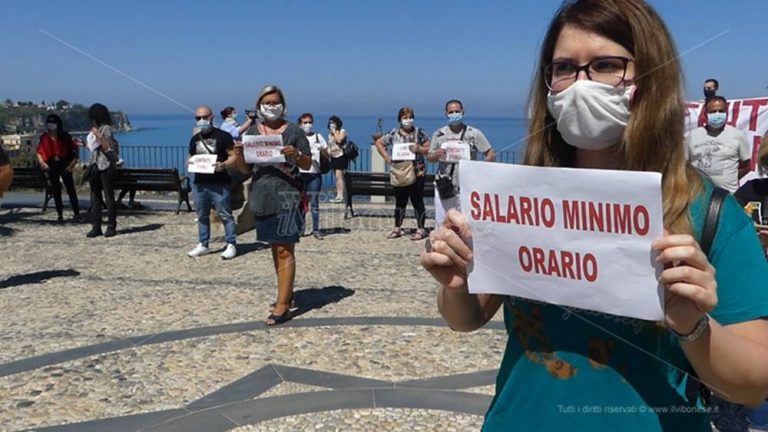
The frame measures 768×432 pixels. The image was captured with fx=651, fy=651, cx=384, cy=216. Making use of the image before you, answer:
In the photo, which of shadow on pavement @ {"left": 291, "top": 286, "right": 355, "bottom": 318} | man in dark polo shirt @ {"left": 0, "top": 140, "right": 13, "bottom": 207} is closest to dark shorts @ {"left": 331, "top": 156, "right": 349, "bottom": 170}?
shadow on pavement @ {"left": 291, "top": 286, "right": 355, "bottom": 318}

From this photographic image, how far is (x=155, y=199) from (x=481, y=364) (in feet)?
44.4

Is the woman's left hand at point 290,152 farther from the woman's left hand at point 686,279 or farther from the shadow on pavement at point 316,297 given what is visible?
the woman's left hand at point 686,279

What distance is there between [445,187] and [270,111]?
313 cm

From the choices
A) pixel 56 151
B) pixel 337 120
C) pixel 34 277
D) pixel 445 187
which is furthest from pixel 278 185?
pixel 337 120

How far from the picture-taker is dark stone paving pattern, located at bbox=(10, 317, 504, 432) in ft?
13.4

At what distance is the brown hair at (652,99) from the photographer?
4.45 feet

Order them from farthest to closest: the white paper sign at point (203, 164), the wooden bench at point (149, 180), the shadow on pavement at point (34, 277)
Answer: the wooden bench at point (149, 180) → the white paper sign at point (203, 164) → the shadow on pavement at point (34, 277)

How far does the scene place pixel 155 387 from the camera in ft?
15.3

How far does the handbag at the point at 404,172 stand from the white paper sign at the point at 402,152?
80 millimetres

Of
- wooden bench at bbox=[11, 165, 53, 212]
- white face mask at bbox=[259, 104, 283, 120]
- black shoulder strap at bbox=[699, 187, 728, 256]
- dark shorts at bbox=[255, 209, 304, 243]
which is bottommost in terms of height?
wooden bench at bbox=[11, 165, 53, 212]

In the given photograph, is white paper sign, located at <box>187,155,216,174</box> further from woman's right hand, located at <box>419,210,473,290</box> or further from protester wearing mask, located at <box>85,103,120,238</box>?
woman's right hand, located at <box>419,210,473,290</box>

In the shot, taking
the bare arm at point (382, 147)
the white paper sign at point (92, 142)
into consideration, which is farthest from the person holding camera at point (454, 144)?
the white paper sign at point (92, 142)

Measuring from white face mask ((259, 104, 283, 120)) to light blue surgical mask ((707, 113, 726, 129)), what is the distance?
4.70m

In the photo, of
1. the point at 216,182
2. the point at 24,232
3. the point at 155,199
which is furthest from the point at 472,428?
the point at 155,199
